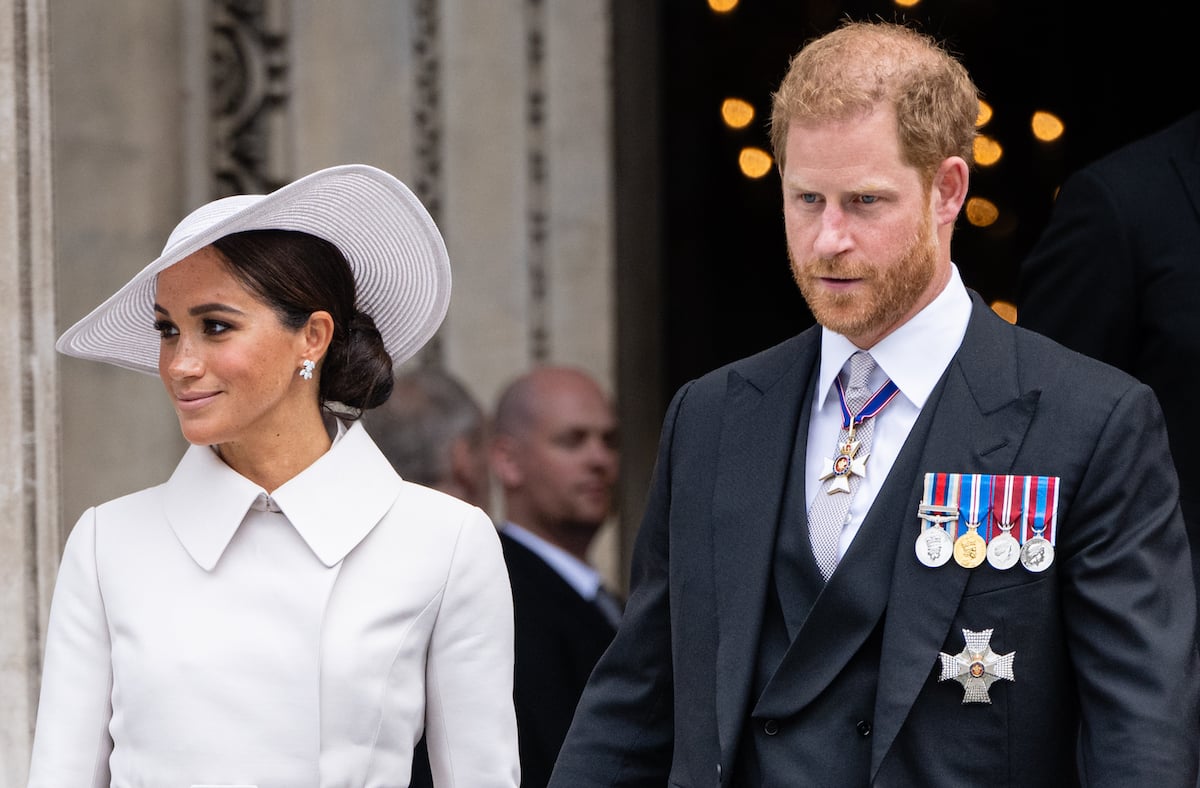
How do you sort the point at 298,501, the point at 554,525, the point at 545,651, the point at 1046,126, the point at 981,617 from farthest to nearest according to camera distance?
the point at 1046,126, the point at 554,525, the point at 545,651, the point at 298,501, the point at 981,617

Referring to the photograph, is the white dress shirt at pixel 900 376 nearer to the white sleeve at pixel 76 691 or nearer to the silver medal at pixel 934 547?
the silver medal at pixel 934 547

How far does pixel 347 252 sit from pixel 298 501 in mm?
405

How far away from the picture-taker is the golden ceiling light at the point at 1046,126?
787cm

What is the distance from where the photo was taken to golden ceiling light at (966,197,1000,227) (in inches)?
321

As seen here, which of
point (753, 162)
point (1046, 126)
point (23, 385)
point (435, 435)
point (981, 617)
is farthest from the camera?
point (753, 162)

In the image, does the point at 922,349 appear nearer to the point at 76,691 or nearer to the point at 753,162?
the point at 76,691

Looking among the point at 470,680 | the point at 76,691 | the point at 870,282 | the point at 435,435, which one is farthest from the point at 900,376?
the point at 435,435

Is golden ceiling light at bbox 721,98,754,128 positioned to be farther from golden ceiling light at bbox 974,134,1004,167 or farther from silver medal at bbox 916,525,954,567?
silver medal at bbox 916,525,954,567

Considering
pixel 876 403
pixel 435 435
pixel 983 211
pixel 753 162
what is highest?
pixel 753 162

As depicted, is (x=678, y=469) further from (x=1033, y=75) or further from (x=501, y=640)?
(x=1033, y=75)

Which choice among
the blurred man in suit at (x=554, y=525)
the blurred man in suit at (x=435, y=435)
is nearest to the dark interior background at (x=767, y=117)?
the blurred man in suit at (x=554, y=525)

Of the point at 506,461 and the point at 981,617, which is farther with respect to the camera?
the point at 506,461

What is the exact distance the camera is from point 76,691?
293 centimetres

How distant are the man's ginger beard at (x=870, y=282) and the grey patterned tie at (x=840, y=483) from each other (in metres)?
0.11
